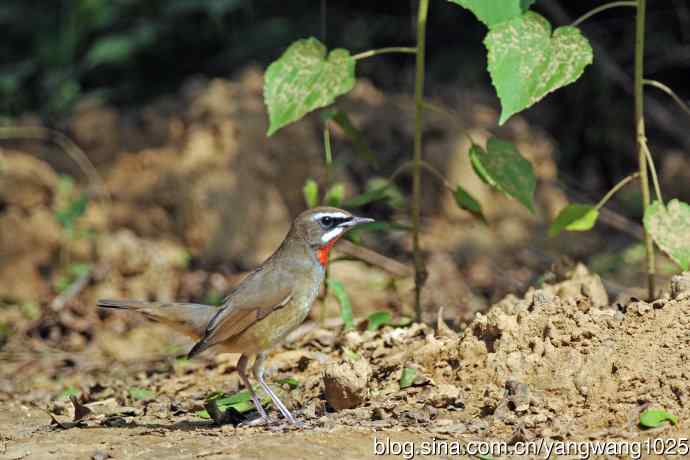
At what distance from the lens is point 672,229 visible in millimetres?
5395

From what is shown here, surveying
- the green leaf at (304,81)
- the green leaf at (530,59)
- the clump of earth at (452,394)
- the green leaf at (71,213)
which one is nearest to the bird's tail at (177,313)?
the clump of earth at (452,394)

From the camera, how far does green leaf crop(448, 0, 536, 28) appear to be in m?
5.33

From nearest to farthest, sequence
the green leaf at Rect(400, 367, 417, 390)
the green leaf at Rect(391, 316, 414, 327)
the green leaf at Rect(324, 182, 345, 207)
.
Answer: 1. the green leaf at Rect(400, 367, 417, 390)
2. the green leaf at Rect(391, 316, 414, 327)
3. the green leaf at Rect(324, 182, 345, 207)

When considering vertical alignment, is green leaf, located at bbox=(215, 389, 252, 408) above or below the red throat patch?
below

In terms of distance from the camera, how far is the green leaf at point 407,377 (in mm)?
5281

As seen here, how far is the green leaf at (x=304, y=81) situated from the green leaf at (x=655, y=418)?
2229 millimetres

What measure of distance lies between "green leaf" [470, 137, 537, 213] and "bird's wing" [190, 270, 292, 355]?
4.03 ft

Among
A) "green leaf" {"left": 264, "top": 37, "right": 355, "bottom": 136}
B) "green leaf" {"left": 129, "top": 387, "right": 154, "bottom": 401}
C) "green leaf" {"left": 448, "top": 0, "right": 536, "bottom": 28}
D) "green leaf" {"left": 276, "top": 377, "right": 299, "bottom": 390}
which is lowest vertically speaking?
"green leaf" {"left": 129, "top": 387, "right": 154, "bottom": 401}

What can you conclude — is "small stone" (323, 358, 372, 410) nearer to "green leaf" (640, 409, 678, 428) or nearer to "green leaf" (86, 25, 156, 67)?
"green leaf" (640, 409, 678, 428)

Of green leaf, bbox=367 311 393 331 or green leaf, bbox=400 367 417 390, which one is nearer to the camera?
green leaf, bbox=400 367 417 390

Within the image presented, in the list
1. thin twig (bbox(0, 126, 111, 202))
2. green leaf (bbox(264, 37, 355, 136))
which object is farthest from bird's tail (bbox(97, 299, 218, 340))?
thin twig (bbox(0, 126, 111, 202))

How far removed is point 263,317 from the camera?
5312mm

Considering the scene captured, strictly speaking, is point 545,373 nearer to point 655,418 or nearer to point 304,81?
point 655,418

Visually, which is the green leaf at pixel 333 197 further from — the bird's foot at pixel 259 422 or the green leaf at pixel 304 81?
the bird's foot at pixel 259 422
